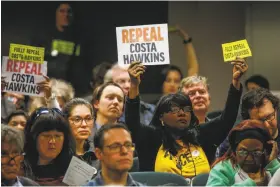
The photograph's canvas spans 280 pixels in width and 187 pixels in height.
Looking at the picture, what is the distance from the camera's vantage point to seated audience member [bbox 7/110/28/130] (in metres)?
4.41

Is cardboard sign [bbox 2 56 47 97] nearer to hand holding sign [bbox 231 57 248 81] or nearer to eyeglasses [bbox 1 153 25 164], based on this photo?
eyeglasses [bbox 1 153 25 164]

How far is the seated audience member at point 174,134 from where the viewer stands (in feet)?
12.6

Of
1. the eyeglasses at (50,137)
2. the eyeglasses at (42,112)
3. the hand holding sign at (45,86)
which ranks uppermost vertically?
the hand holding sign at (45,86)

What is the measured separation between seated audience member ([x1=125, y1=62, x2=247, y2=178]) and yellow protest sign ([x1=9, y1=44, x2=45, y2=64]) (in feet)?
2.22

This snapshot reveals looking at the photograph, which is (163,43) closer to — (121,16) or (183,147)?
(183,147)

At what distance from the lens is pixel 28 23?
246 inches

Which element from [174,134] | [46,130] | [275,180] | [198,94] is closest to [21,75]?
[46,130]

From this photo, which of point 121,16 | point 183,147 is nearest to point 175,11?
point 121,16

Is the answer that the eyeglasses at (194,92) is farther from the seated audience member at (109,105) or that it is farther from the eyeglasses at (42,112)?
the eyeglasses at (42,112)

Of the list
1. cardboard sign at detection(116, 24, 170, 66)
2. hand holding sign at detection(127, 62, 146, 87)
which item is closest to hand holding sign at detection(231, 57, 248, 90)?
cardboard sign at detection(116, 24, 170, 66)

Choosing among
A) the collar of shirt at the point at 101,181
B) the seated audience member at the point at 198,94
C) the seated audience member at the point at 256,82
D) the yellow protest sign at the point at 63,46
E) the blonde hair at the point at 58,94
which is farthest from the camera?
the yellow protest sign at the point at 63,46

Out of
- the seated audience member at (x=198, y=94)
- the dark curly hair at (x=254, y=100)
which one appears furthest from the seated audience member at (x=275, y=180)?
the seated audience member at (x=198, y=94)

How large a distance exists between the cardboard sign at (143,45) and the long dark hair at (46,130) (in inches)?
24.7

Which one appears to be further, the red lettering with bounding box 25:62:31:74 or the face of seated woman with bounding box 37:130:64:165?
the red lettering with bounding box 25:62:31:74
